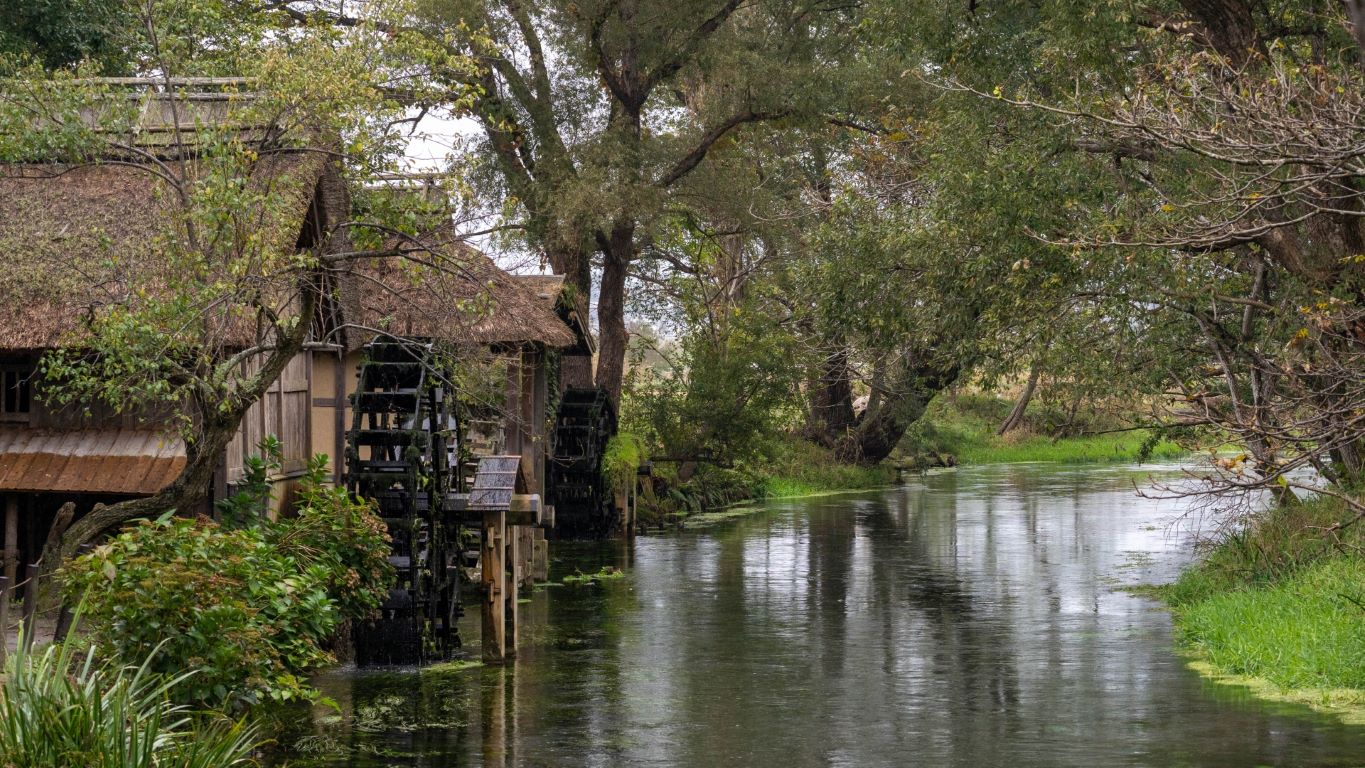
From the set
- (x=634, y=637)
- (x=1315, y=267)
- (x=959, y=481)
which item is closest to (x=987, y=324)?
(x=1315, y=267)

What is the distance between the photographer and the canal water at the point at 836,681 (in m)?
12.4

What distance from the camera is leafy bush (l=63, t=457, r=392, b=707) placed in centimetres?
1105

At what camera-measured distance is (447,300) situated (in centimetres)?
1486

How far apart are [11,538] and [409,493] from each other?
4.44 metres

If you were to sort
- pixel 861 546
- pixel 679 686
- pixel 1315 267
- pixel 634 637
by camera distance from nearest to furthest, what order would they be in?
pixel 679 686 → pixel 1315 267 → pixel 634 637 → pixel 861 546

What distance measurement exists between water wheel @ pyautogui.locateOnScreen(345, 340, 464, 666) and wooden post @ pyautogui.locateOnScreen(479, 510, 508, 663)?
52cm

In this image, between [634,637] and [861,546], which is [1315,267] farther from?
[861,546]

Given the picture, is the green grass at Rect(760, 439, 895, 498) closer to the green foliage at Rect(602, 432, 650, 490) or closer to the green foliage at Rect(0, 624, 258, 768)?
the green foliage at Rect(602, 432, 650, 490)

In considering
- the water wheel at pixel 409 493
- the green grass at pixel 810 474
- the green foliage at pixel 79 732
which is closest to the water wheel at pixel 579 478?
the green grass at pixel 810 474

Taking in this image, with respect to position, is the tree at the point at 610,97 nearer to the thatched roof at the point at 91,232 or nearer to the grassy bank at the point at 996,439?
the thatched roof at the point at 91,232

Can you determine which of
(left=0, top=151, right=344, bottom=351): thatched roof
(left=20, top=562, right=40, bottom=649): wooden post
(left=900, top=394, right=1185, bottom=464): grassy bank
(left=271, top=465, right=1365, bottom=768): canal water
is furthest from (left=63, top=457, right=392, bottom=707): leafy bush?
(left=900, top=394, right=1185, bottom=464): grassy bank

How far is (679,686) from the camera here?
15.4 metres

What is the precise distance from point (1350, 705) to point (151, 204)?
42.2 ft

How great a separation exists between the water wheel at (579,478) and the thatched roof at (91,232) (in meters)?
13.4
